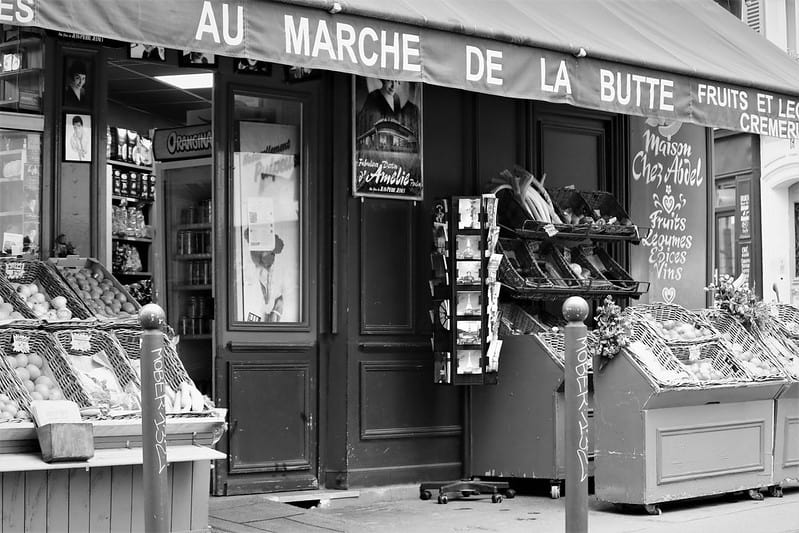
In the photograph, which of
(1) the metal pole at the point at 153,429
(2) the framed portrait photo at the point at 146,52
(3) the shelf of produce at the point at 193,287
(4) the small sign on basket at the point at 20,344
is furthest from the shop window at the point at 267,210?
(1) the metal pole at the point at 153,429

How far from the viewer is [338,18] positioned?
6.67m

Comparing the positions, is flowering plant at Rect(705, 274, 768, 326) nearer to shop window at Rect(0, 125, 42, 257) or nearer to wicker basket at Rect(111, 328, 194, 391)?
wicker basket at Rect(111, 328, 194, 391)

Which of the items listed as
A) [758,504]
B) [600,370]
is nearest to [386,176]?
[600,370]

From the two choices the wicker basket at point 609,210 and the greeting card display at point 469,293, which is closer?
the greeting card display at point 469,293

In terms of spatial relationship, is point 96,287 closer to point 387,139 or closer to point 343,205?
point 343,205

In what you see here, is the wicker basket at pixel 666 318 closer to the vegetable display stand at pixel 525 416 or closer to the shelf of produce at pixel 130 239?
the vegetable display stand at pixel 525 416

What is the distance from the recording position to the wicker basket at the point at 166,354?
22.9 feet

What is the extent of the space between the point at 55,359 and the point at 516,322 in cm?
399

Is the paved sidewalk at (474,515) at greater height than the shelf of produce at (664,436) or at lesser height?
lesser

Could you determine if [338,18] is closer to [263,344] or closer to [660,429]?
[263,344]

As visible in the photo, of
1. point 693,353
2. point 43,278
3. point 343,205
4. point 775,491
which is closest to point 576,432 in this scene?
point 693,353

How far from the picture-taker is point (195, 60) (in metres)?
8.31

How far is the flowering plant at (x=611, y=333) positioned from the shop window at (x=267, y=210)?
2.25 meters

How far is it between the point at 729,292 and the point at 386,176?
2999mm
